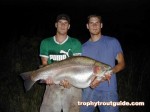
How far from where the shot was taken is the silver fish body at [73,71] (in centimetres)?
370

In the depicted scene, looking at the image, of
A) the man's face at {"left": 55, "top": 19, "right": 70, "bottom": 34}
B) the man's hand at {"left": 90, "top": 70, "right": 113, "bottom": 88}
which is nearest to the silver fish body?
the man's hand at {"left": 90, "top": 70, "right": 113, "bottom": 88}

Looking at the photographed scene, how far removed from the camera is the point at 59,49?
12.7ft

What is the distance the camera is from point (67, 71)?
377cm

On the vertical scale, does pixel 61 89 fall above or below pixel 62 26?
below

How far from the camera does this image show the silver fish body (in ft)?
12.1

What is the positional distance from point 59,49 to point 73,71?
341 mm

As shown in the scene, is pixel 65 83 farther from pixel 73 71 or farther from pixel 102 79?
pixel 102 79

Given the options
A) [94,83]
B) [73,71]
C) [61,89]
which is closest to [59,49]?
[73,71]

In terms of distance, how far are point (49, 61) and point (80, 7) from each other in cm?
1842

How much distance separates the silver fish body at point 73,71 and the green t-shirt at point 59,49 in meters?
0.18

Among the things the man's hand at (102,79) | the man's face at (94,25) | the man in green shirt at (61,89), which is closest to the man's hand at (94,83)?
the man's hand at (102,79)

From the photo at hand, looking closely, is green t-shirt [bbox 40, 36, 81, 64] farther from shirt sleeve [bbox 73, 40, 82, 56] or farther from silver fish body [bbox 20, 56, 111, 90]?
silver fish body [bbox 20, 56, 111, 90]

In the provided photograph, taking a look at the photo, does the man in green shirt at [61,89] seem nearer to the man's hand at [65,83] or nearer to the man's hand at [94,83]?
the man's hand at [65,83]

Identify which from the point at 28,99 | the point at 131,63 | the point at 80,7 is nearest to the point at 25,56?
the point at 28,99
